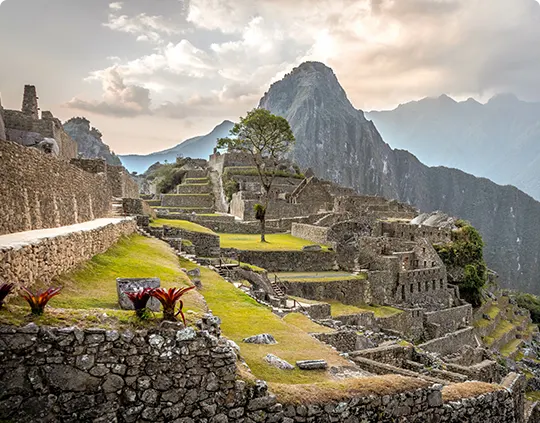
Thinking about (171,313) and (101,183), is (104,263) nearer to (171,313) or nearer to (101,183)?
(171,313)

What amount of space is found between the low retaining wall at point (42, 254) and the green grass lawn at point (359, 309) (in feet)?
50.0

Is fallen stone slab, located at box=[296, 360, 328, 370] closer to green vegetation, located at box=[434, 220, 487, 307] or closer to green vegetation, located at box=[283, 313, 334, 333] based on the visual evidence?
green vegetation, located at box=[283, 313, 334, 333]

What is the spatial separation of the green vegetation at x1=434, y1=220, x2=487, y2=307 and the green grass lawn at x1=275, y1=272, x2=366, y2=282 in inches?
551

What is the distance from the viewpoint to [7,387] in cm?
512

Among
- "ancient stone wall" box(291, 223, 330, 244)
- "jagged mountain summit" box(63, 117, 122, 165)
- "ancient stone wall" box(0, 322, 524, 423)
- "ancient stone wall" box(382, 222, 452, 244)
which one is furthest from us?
"jagged mountain summit" box(63, 117, 122, 165)

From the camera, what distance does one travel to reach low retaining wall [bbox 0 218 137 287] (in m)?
6.70

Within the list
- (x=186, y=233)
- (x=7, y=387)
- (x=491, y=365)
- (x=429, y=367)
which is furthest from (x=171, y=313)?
(x=186, y=233)

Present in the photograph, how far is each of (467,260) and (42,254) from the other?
1567 inches

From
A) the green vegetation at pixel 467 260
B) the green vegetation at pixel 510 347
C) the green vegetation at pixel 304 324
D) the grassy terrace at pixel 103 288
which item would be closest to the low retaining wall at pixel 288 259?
the green vegetation at pixel 304 324

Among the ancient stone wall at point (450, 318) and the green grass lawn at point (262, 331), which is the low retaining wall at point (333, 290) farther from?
the green grass lawn at point (262, 331)

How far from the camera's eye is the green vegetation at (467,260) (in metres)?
40.2

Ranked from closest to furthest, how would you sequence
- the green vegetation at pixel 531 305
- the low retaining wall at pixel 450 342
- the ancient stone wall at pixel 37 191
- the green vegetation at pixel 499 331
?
the ancient stone wall at pixel 37 191 → the low retaining wall at pixel 450 342 → the green vegetation at pixel 499 331 → the green vegetation at pixel 531 305

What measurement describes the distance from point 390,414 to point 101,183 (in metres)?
17.1

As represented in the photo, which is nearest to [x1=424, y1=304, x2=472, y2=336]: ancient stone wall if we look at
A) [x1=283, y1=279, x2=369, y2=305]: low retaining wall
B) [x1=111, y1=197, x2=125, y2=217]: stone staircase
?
[x1=283, y1=279, x2=369, y2=305]: low retaining wall
